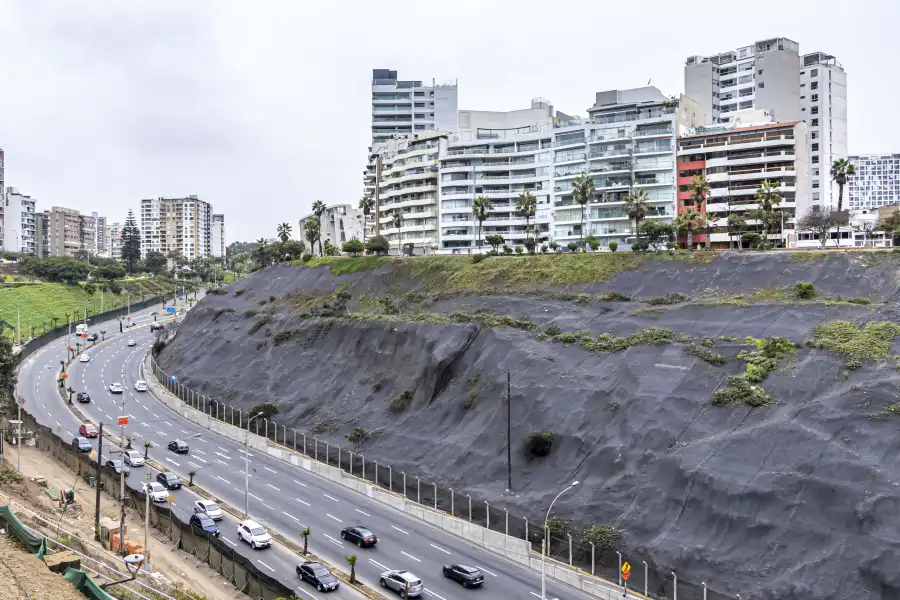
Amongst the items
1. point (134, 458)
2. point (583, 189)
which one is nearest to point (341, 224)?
point (583, 189)

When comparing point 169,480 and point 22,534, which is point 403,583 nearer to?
point 22,534

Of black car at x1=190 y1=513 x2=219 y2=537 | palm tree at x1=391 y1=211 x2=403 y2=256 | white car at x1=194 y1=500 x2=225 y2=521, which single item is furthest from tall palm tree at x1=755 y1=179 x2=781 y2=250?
black car at x1=190 y1=513 x2=219 y2=537

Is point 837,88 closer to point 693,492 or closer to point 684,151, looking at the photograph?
point 684,151

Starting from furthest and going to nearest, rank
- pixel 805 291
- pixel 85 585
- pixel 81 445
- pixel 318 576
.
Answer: pixel 81 445 < pixel 805 291 < pixel 318 576 < pixel 85 585

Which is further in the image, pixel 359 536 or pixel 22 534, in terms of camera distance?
pixel 359 536

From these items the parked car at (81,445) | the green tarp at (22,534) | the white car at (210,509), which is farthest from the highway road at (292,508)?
the green tarp at (22,534)

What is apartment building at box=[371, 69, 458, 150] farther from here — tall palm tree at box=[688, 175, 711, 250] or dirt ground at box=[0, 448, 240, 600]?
dirt ground at box=[0, 448, 240, 600]

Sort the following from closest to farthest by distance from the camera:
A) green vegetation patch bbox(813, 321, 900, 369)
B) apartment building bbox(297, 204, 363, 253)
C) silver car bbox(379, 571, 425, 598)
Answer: silver car bbox(379, 571, 425, 598)
green vegetation patch bbox(813, 321, 900, 369)
apartment building bbox(297, 204, 363, 253)

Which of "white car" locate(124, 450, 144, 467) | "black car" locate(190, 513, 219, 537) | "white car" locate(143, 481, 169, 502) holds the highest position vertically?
"white car" locate(124, 450, 144, 467)
